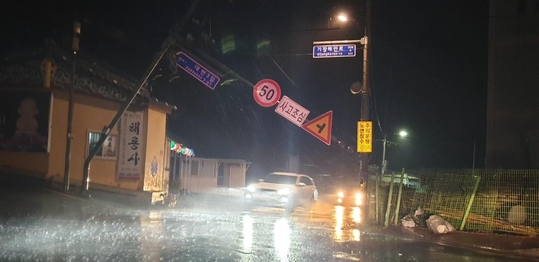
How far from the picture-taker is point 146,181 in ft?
69.3

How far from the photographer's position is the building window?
62.7ft

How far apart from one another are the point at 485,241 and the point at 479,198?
1.73 metres

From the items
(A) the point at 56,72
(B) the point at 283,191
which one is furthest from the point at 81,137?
(B) the point at 283,191

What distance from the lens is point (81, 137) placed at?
18703 millimetres

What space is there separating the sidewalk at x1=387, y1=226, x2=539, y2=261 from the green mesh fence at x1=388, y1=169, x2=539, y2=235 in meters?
0.44

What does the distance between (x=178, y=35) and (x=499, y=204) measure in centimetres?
1115

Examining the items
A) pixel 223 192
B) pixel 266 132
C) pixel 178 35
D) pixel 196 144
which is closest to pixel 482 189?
pixel 178 35

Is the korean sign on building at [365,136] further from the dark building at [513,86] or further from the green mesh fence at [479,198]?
the dark building at [513,86]

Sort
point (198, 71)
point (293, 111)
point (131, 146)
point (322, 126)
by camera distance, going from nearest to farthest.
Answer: point (322, 126)
point (198, 71)
point (131, 146)
point (293, 111)

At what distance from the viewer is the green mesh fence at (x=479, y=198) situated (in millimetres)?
13625

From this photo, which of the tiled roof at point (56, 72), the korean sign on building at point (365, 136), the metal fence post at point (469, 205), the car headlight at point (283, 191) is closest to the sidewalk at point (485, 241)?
the metal fence post at point (469, 205)

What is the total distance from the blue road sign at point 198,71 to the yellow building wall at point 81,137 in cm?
292

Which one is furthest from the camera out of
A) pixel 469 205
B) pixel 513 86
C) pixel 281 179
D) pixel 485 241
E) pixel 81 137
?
pixel 513 86

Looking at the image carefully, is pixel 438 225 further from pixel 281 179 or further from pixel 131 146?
pixel 131 146
